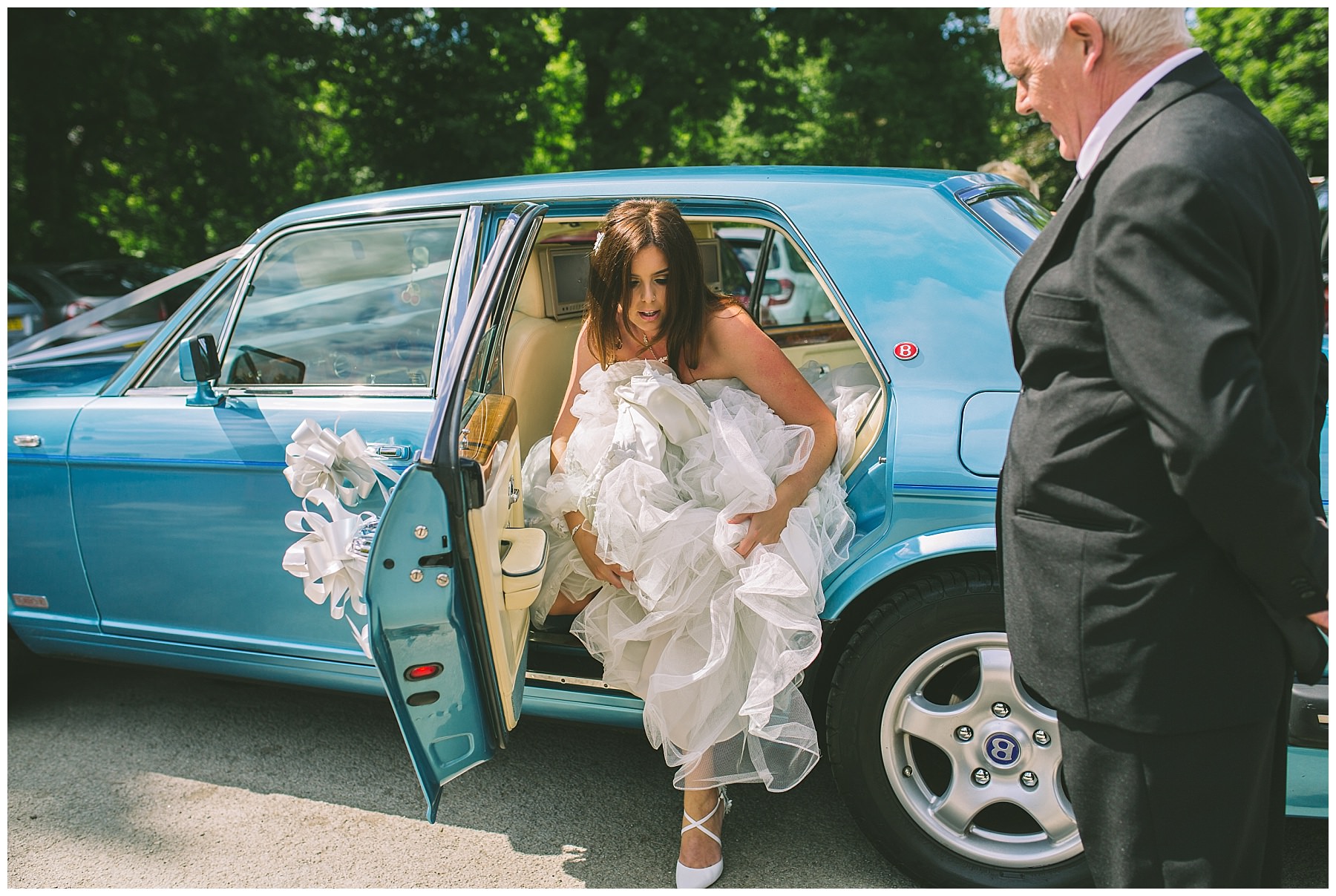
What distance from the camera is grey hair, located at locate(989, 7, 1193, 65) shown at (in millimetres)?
1359

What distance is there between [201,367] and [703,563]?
1.58 metres

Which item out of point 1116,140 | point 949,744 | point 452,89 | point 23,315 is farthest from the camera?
point 452,89

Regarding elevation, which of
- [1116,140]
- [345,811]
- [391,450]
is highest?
[1116,140]

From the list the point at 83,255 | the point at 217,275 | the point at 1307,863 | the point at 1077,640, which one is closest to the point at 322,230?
the point at 217,275

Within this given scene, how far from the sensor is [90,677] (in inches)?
146

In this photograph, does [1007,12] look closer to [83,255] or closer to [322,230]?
[322,230]

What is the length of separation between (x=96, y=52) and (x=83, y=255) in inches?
151

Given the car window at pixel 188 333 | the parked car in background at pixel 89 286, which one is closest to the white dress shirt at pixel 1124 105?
the car window at pixel 188 333

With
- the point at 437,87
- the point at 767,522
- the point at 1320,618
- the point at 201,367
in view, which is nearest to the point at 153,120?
the point at 437,87

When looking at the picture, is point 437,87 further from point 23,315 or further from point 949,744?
point 949,744

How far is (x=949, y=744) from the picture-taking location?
2.25 m

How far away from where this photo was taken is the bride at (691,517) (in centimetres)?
225

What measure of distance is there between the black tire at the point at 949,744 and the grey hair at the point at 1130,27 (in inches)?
46.7

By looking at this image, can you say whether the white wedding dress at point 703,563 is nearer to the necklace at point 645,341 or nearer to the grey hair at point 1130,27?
the necklace at point 645,341
